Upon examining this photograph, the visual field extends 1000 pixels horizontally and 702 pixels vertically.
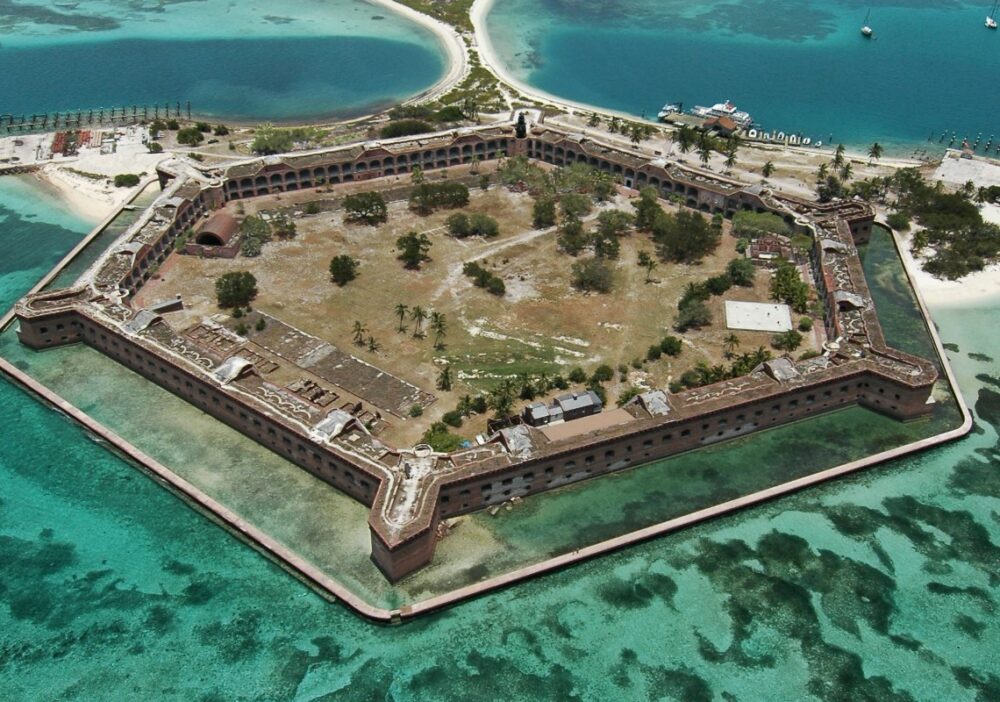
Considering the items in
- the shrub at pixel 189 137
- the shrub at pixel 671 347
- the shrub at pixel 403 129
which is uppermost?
the shrub at pixel 671 347

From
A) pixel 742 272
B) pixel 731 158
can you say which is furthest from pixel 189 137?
pixel 742 272

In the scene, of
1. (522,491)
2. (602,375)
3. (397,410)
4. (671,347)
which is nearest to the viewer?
(522,491)

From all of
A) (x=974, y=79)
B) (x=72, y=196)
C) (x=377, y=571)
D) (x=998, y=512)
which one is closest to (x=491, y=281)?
(x=377, y=571)

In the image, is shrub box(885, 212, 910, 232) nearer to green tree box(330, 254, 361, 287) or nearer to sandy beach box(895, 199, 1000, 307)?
sandy beach box(895, 199, 1000, 307)

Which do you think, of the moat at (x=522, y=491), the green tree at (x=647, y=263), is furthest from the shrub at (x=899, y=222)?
the moat at (x=522, y=491)

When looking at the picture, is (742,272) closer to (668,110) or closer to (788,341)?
(788,341)

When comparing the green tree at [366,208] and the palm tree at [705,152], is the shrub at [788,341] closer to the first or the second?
the palm tree at [705,152]
